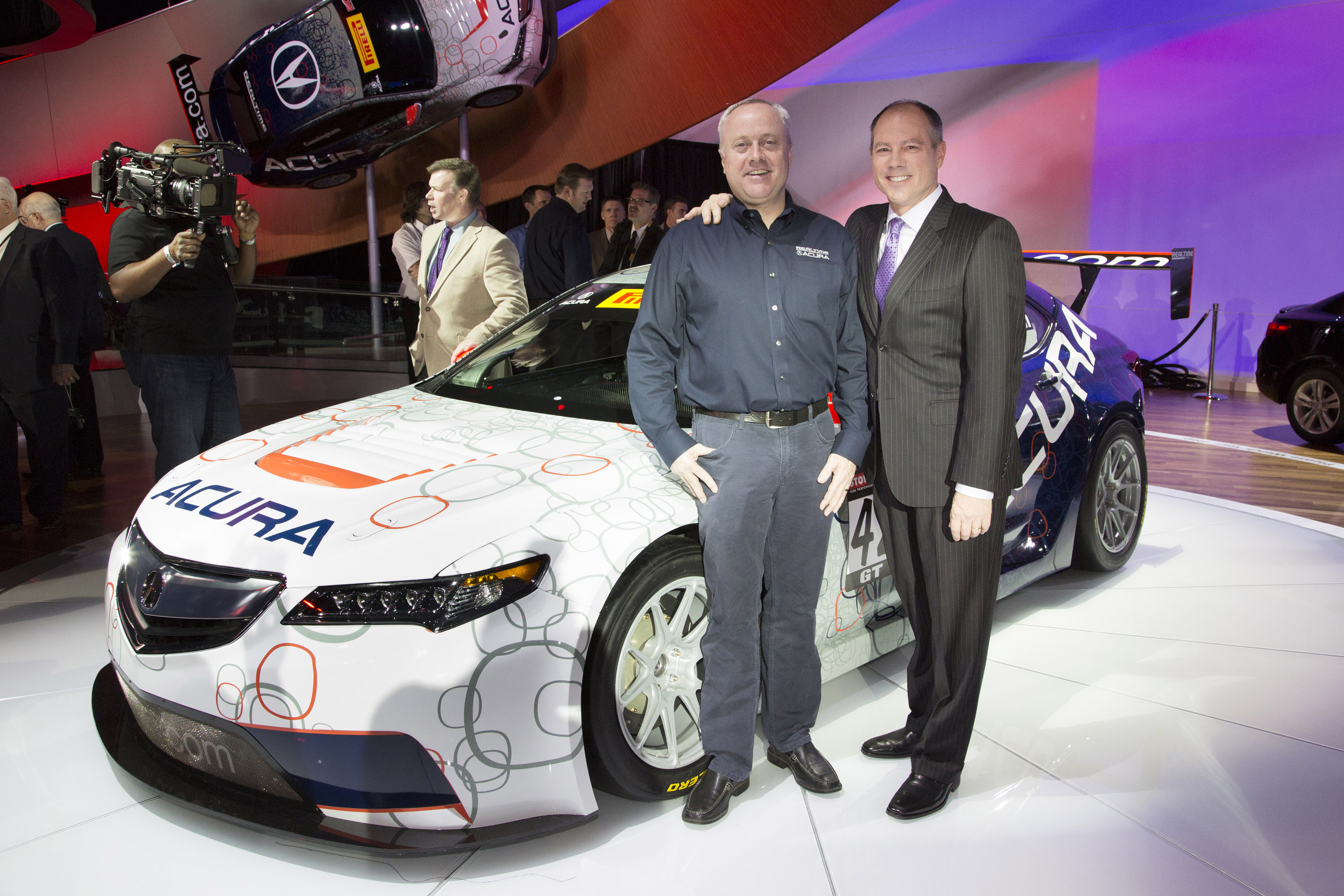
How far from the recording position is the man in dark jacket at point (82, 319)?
187 inches

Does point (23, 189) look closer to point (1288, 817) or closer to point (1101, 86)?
point (1101, 86)

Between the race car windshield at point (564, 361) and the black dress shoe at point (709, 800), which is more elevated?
the race car windshield at point (564, 361)

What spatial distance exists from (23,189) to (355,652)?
1509 centimetres

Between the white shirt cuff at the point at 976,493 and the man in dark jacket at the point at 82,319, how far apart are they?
13.8ft

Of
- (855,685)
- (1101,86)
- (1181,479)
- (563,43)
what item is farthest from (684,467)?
(563,43)

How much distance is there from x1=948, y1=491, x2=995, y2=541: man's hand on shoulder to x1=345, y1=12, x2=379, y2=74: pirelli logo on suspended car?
996 centimetres

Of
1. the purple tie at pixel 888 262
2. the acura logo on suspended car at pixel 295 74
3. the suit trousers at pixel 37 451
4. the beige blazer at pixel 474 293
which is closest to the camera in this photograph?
the purple tie at pixel 888 262

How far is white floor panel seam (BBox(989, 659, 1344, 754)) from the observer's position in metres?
2.37

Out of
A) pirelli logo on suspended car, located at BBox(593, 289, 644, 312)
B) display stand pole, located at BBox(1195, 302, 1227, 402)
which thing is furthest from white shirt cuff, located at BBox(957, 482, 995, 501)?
display stand pole, located at BBox(1195, 302, 1227, 402)

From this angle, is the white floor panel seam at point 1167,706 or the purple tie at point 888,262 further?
the white floor panel seam at point 1167,706

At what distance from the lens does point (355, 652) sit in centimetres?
159

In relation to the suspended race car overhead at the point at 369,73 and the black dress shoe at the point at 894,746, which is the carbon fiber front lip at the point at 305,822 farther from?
the suspended race car overhead at the point at 369,73

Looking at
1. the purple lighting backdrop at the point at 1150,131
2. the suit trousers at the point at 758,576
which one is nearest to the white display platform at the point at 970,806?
the suit trousers at the point at 758,576

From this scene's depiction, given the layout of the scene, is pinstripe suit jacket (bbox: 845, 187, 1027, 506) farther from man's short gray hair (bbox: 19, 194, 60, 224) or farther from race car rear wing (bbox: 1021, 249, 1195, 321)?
man's short gray hair (bbox: 19, 194, 60, 224)
